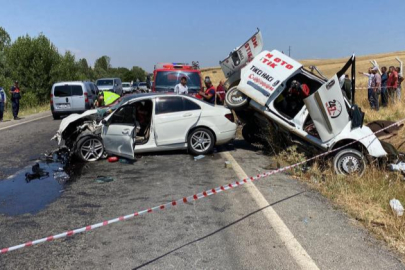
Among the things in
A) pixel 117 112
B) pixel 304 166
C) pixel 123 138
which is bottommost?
pixel 304 166

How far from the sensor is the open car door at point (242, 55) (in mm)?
9289

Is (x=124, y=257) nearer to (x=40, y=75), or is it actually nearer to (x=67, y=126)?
(x=67, y=126)

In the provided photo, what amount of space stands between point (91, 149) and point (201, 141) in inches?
101

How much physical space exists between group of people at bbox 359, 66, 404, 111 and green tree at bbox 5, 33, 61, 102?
27.6 m

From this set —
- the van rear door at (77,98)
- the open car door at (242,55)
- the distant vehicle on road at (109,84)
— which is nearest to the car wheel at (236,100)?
the open car door at (242,55)

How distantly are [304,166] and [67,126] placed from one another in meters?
5.36

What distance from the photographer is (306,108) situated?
7.49 m

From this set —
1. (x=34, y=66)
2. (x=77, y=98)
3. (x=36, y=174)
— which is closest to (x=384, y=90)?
(x=36, y=174)

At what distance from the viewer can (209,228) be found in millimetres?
4512

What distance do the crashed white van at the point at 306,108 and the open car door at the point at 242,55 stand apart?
0.09 ft

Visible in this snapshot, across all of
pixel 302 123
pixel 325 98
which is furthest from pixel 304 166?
pixel 325 98

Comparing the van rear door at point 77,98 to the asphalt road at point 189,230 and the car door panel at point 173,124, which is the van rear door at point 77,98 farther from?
the asphalt road at point 189,230

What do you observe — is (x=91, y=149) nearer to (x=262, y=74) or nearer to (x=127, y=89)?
(x=262, y=74)

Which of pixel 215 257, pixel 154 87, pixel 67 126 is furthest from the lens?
pixel 154 87
